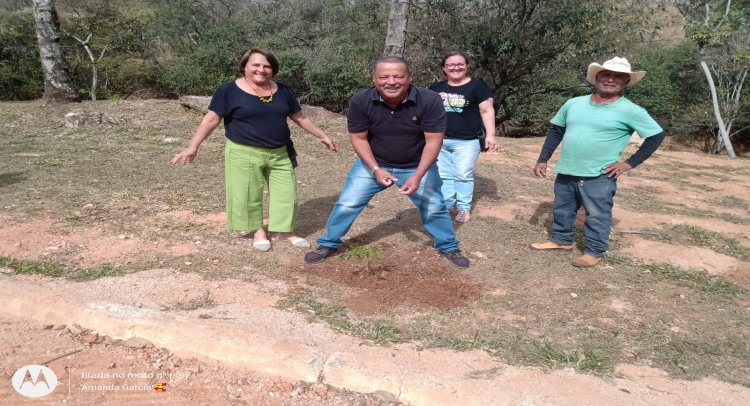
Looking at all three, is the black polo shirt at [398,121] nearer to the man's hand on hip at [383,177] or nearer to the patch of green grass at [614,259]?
the man's hand on hip at [383,177]

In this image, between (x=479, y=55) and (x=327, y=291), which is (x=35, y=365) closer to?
(x=327, y=291)

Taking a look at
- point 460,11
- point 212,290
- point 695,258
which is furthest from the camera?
point 460,11

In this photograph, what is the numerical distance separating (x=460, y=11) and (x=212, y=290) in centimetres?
1041

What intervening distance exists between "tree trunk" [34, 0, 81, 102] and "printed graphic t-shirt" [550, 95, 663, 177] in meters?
10.5

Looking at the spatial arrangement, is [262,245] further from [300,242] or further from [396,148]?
[396,148]

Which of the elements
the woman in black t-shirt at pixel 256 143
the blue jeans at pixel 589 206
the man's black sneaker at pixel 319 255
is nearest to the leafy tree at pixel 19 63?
the woman in black t-shirt at pixel 256 143

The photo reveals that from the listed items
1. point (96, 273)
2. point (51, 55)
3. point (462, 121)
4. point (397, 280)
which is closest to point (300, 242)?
point (397, 280)

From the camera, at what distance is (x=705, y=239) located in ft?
16.3

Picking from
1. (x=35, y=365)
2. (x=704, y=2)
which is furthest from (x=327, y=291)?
(x=704, y=2)

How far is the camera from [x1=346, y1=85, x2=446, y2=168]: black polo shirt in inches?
139

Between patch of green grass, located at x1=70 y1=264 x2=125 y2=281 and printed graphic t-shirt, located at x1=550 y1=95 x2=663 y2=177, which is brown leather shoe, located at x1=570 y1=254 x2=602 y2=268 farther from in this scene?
patch of green grass, located at x1=70 y1=264 x2=125 y2=281

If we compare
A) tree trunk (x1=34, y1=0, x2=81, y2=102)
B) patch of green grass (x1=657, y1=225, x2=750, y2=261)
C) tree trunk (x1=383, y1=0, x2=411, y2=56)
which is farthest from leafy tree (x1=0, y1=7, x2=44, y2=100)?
patch of green grass (x1=657, y1=225, x2=750, y2=261)

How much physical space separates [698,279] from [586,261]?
2.64 feet

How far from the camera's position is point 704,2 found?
18266mm
